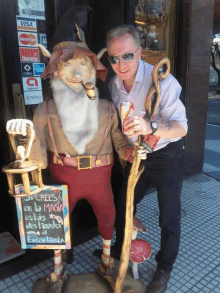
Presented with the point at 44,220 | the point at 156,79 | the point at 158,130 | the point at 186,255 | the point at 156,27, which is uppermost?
the point at 156,27

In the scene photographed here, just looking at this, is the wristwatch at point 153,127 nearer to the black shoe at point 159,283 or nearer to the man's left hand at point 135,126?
the man's left hand at point 135,126

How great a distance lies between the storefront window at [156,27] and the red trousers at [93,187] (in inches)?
81.9

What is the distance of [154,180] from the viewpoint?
200 cm

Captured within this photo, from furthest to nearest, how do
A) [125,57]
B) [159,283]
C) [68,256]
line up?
[68,256]
[159,283]
[125,57]

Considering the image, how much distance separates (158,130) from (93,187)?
2.21 feet

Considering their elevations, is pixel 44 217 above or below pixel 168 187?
below

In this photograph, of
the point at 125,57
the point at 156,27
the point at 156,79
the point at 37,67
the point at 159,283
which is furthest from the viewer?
the point at 156,27

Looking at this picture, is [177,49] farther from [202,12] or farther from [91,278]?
[91,278]

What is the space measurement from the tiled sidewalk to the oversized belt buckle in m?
0.98

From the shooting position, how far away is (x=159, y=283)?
2059 millimetres

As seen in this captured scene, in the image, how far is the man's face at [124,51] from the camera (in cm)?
170

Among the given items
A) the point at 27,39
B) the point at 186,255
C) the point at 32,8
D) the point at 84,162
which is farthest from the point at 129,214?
the point at 32,8

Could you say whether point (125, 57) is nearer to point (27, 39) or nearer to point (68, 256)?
point (27, 39)

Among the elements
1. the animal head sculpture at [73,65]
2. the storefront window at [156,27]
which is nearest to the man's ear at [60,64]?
the animal head sculpture at [73,65]
